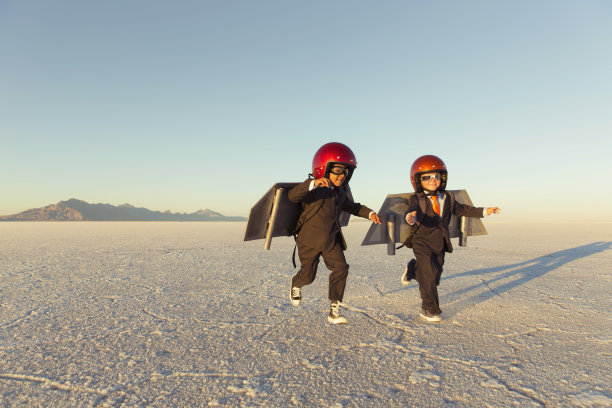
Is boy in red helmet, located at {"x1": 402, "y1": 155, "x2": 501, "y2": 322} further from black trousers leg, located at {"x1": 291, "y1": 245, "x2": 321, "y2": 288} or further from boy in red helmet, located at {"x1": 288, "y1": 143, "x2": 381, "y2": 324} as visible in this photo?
black trousers leg, located at {"x1": 291, "y1": 245, "x2": 321, "y2": 288}

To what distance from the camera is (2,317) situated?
12.1 ft

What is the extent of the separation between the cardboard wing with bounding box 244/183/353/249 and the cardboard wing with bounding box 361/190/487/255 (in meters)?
1.20

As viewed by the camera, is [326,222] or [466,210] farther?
[466,210]

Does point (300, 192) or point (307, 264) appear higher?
point (300, 192)

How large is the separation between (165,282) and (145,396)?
149 inches

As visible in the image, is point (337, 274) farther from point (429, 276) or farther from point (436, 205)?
point (436, 205)

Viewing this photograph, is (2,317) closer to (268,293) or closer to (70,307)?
(70,307)

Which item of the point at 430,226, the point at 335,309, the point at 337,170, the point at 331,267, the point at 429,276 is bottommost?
the point at 335,309

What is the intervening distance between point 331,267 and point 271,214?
0.80 m

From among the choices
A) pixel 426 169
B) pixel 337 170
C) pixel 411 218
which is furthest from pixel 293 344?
pixel 426 169

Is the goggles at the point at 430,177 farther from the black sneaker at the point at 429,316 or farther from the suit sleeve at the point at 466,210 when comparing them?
the black sneaker at the point at 429,316

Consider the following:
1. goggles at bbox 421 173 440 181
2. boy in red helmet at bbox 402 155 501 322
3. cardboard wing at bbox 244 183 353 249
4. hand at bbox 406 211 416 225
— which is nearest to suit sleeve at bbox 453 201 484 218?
boy in red helmet at bbox 402 155 501 322

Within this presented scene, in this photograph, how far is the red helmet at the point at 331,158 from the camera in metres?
3.62

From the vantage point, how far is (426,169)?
13.6 feet
